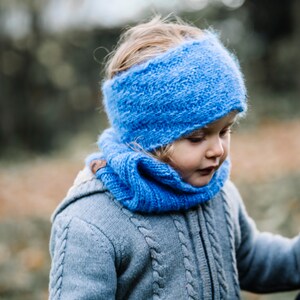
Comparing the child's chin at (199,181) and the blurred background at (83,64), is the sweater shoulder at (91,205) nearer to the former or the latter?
the child's chin at (199,181)

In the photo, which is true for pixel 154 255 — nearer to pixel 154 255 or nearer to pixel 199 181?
pixel 154 255

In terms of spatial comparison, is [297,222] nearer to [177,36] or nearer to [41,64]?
[177,36]

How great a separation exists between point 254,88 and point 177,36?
12.2 meters

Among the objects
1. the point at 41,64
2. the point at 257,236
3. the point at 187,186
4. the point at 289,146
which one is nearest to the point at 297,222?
the point at 257,236

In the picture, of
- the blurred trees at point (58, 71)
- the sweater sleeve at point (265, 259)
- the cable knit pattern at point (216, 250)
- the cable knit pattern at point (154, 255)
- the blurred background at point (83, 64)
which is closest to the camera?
the cable knit pattern at point (154, 255)

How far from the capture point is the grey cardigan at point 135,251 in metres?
1.92

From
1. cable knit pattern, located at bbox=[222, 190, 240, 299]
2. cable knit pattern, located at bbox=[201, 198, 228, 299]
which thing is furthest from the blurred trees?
cable knit pattern, located at bbox=[201, 198, 228, 299]

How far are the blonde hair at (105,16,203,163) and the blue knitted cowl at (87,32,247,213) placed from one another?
0.03m

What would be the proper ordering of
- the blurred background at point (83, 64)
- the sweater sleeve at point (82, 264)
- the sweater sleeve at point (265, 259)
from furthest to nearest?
the blurred background at point (83, 64) < the sweater sleeve at point (265, 259) < the sweater sleeve at point (82, 264)

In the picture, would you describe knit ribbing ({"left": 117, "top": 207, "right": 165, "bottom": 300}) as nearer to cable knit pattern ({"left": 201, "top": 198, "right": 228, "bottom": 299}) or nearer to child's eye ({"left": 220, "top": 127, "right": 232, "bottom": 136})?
cable knit pattern ({"left": 201, "top": 198, "right": 228, "bottom": 299})

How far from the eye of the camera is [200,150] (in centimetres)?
197

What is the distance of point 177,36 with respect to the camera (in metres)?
2.08

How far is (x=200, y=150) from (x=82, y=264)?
1.70ft

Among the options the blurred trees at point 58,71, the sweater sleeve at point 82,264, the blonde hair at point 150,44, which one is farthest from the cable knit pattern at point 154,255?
the blurred trees at point 58,71
